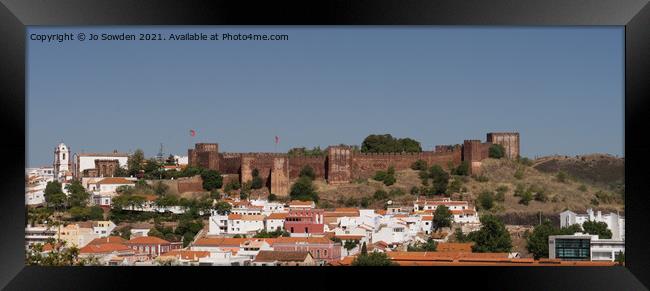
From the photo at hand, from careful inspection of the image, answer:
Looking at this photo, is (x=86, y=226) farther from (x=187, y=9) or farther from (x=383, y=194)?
(x=187, y=9)

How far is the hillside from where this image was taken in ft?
59.4

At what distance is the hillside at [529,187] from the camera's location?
18094 millimetres

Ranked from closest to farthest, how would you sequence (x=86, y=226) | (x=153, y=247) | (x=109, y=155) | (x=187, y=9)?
(x=187, y=9), (x=153, y=247), (x=86, y=226), (x=109, y=155)

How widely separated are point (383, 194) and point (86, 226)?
640 centimetres

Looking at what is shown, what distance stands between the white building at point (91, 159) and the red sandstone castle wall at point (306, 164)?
3.95m

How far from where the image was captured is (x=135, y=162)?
19.2 metres

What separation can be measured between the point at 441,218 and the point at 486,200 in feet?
8.81

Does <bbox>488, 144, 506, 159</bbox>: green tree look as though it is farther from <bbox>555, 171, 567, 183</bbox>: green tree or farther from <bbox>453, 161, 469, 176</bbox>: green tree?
<bbox>555, 171, 567, 183</bbox>: green tree

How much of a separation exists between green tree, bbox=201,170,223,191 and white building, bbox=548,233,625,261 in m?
7.39

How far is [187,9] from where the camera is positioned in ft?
4.52

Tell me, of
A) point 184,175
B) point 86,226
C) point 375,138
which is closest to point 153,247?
point 86,226

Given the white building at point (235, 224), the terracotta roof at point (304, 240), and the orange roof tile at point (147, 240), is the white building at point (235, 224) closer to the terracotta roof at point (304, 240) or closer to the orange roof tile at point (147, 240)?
the orange roof tile at point (147, 240)

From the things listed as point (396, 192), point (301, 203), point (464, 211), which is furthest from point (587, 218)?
point (301, 203)

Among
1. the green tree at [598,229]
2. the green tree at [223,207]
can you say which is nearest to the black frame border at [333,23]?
the green tree at [598,229]
